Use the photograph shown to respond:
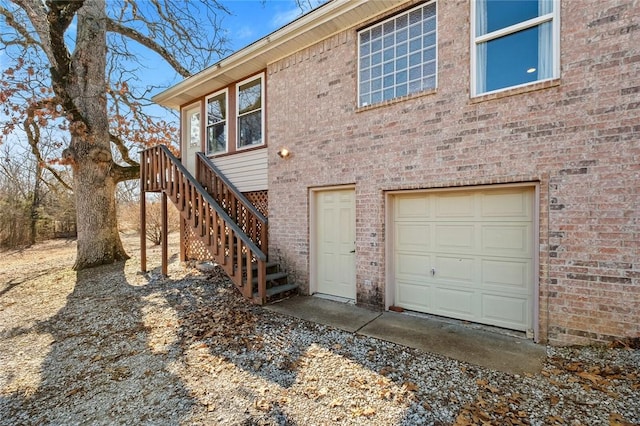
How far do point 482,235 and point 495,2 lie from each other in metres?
3.21

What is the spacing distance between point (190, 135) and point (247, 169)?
322 cm

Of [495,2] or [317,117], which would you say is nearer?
[495,2]

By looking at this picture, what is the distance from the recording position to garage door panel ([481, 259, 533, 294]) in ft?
13.3

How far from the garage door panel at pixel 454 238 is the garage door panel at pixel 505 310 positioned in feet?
2.50

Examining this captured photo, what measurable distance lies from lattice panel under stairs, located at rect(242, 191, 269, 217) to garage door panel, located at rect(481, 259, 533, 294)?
14.6 feet

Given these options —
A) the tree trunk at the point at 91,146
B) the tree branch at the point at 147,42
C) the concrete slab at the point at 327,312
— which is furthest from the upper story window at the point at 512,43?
the tree branch at the point at 147,42

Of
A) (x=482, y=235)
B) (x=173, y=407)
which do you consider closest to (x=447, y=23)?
(x=482, y=235)

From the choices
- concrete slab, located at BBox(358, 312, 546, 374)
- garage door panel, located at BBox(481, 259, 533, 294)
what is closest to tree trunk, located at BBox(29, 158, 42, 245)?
concrete slab, located at BBox(358, 312, 546, 374)

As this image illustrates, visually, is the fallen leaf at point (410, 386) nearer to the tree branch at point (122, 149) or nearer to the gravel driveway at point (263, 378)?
the gravel driveway at point (263, 378)

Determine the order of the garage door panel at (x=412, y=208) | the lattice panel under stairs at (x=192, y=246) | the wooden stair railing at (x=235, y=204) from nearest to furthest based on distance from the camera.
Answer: the garage door panel at (x=412, y=208) < the wooden stair railing at (x=235, y=204) < the lattice panel under stairs at (x=192, y=246)

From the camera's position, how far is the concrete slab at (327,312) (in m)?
4.51

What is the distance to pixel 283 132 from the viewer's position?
249 inches

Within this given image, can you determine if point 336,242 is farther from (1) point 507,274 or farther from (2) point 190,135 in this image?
(2) point 190,135

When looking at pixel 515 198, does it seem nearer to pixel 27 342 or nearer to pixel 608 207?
pixel 608 207
